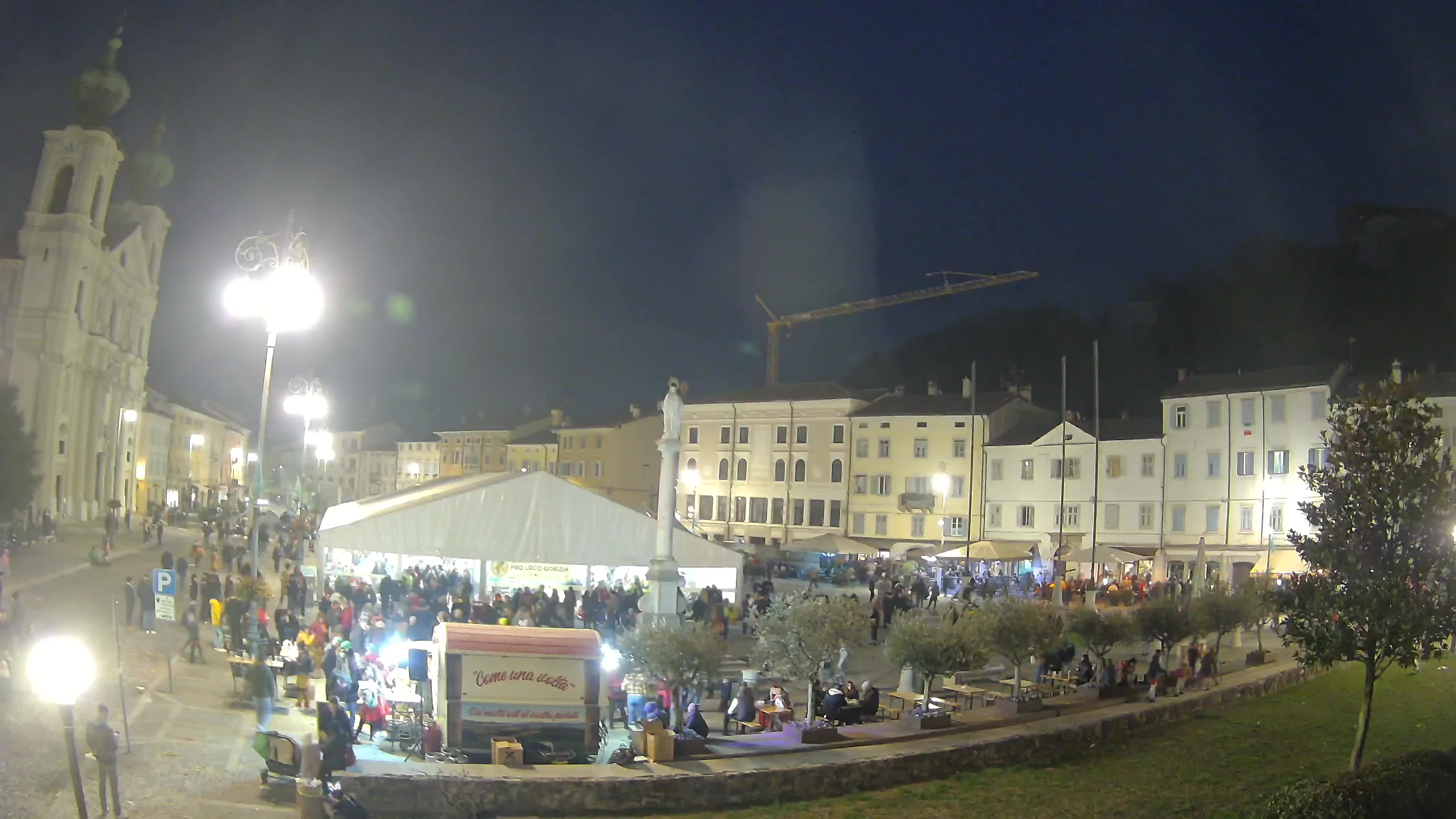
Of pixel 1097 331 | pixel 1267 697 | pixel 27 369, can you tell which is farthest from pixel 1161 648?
pixel 1097 331

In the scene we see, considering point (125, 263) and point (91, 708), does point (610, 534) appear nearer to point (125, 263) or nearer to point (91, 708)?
point (91, 708)

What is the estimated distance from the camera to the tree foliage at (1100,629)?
19.4 meters

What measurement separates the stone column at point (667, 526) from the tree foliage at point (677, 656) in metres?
6.29

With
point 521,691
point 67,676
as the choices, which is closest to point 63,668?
point 67,676

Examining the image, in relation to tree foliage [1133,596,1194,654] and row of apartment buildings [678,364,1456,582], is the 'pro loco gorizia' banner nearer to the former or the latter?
tree foliage [1133,596,1194,654]

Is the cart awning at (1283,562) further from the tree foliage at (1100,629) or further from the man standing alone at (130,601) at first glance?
the man standing alone at (130,601)

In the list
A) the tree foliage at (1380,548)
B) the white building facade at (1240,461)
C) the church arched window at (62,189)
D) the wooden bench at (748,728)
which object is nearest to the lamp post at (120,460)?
the church arched window at (62,189)

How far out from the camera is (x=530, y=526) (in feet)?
72.9

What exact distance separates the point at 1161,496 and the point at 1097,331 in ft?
101

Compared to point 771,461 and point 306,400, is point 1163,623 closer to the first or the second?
point 306,400

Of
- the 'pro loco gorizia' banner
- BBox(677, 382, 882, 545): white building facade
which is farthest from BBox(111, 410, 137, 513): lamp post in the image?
the 'pro loco gorizia' banner

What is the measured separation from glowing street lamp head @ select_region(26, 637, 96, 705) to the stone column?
1278 cm

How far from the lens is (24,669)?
50.8ft

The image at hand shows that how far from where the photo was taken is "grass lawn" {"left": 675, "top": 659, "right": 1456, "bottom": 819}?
1246cm
